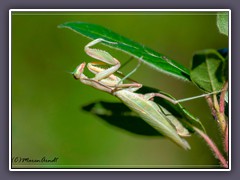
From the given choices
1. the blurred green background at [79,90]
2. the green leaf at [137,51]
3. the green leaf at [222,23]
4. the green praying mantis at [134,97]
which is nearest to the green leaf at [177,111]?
the green praying mantis at [134,97]

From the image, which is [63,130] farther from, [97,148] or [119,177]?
[119,177]

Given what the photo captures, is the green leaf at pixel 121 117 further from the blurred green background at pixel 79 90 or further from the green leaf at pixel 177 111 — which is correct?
the blurred green background at pixel 79 90

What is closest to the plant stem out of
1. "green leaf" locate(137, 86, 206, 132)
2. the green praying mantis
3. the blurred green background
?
"green leaf" locate(137, 86, 206, 132)

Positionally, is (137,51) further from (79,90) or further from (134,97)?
(79,90)

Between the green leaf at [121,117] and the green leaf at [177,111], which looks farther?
the green leaf at [121,117]

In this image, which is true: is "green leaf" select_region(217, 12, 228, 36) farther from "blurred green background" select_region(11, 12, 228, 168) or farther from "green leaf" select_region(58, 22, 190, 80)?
"blurred green background" select_region(11, 12, 228, 168)

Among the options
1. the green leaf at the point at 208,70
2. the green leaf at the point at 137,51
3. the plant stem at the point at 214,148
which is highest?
the green leaf at the point at 137,51

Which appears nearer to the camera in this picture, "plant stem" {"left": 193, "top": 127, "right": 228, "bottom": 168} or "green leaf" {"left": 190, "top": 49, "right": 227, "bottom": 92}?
"green leaf" {"left": 190, "top": 49, "right": 227, "bottom": 92}

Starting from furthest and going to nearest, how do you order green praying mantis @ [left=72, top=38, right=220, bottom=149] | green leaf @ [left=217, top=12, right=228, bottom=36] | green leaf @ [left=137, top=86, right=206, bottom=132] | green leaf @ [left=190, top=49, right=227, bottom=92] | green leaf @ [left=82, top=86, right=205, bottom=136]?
green leaf @ [left=82, top=86, right=205, bottom=136] → green praying mantis @ [left=72, top=38, right=220, bottom=149] → green leaf @ [left=137, top=86, right=206, bottom=132] → green leaf @ [left=217, top=12, right=228, bottom=36] → green leaf @ [left=190, top=49, right=227, bottom=92]

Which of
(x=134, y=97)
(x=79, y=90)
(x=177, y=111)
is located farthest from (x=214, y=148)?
(x=79, y=90)
